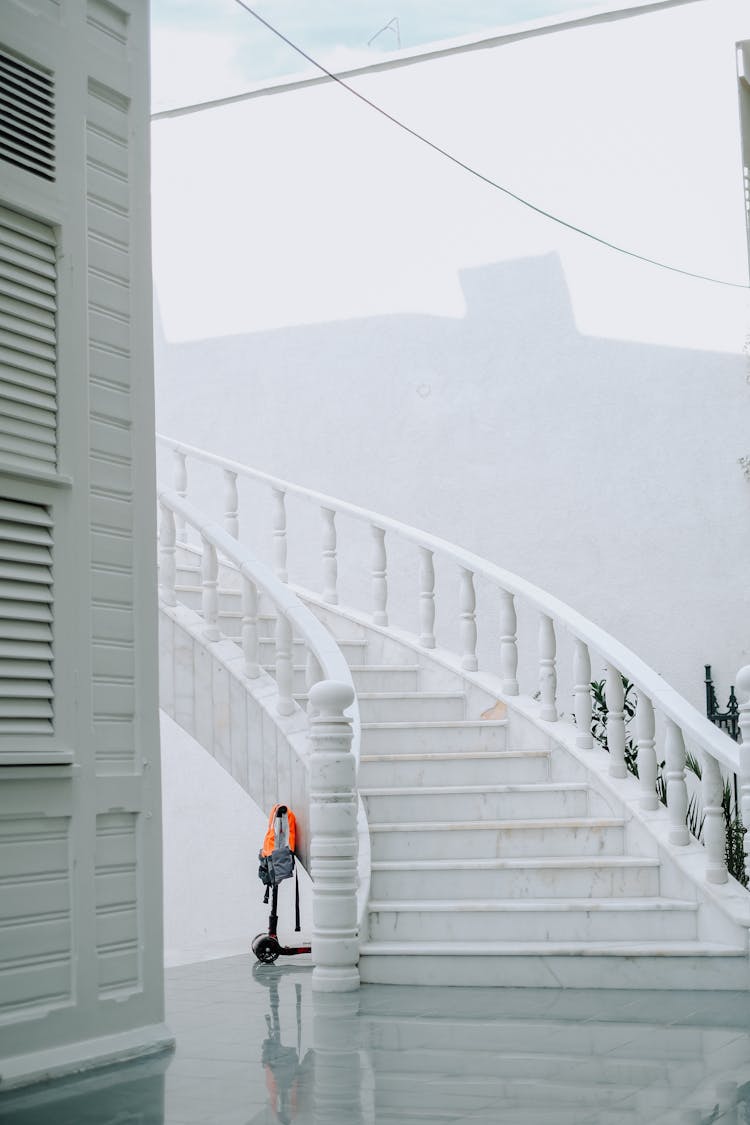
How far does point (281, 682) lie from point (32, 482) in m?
2.73

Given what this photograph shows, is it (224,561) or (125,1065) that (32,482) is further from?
(224,561)

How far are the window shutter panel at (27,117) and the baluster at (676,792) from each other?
3.17 m

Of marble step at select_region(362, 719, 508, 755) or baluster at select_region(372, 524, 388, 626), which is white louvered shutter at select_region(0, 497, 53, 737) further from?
baluster at select_region(372, 524, 388, 626)

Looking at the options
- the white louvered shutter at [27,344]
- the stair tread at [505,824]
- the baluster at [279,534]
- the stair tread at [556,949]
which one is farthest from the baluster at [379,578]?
the white louvered shutter at [27,344]

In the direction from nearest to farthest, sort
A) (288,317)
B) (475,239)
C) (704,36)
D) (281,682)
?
(281,682) < (704,36) < (475,239) < (288,317)

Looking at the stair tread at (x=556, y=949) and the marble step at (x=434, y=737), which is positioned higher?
the marble step at (x=434, y=737)

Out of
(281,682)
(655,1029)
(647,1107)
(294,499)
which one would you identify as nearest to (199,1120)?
(647,1107)

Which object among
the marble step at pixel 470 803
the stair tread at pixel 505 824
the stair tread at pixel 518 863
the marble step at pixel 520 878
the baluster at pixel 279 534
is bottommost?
the marble step at pixel 520 878

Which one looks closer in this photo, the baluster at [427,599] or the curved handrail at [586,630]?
the curved handrail at [586,630]

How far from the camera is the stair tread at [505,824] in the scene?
5.75 metres

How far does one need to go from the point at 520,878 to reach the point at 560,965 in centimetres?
52

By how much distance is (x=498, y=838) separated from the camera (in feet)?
A: 19.1

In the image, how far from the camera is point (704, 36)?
27.3 feet

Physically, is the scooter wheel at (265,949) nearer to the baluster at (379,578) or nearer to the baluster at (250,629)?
the baluster at (250,629)
